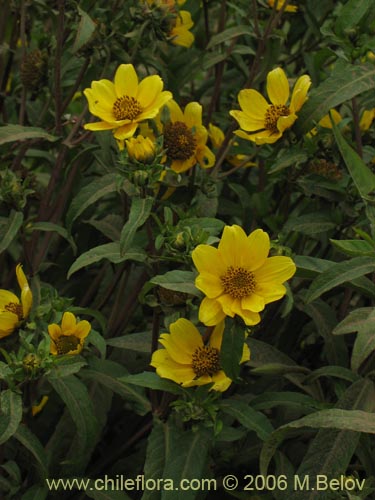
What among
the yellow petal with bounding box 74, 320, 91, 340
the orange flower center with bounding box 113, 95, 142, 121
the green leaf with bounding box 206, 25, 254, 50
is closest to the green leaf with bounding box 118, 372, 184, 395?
the yellow petal with bounding box 74, 320, 91, 340

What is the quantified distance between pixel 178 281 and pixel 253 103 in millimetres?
490

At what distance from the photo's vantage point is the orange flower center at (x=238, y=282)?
115cm

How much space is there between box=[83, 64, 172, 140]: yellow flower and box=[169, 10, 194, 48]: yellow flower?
0.94 ft

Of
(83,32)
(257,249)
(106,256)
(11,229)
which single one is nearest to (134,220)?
(106,256)

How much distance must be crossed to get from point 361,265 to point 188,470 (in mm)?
393

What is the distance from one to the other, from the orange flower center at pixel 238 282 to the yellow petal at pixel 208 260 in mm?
12

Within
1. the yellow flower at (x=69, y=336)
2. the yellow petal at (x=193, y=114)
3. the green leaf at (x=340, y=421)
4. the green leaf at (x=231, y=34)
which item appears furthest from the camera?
the green leaf at (x=231, y=34)

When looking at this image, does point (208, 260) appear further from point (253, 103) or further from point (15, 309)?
point (253, 103)

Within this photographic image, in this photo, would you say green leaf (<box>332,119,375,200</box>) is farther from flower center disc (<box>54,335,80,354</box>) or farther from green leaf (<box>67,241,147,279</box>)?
flower center disc (<box>54,335,80,354</box>)

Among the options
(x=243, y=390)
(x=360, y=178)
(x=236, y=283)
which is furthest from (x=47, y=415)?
(x=360, y=178)

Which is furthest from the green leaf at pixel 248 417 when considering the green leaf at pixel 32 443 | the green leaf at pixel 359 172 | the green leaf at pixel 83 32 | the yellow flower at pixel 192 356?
the green leaf at pixel 83 32

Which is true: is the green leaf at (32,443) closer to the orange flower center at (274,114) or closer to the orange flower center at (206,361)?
the orange flower center at (206,361)

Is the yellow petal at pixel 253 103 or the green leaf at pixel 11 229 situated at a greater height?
the yellow petal at pixel 253 103

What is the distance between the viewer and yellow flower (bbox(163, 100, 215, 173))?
146 centimetres
